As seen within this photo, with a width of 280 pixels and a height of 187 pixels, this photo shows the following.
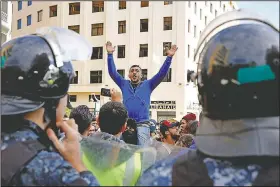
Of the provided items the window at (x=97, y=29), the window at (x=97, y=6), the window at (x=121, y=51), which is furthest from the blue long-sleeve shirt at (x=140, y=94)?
the window at (x=97, y=6)

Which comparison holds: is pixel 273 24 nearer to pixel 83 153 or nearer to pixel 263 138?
pixel 263 138

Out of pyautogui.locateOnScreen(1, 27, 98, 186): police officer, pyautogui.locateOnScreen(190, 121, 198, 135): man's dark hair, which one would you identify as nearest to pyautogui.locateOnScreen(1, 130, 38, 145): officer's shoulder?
pyautogui.locateOnScreen(1, 27, 98, 186): police officer

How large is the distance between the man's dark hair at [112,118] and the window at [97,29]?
3056 cm

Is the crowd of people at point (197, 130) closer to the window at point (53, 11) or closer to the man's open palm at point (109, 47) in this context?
the man's open palm at point (109, 47)

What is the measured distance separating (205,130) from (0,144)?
0.99 m

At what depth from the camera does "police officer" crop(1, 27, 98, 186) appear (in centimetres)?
194

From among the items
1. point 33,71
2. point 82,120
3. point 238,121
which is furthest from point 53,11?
point 238,121

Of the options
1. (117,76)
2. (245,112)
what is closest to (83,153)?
(245,112)

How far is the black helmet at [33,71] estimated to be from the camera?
217cm

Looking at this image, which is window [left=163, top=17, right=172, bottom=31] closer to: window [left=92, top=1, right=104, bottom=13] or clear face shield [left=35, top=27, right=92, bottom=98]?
window [left=92, top=1, right=104, bottom=13]

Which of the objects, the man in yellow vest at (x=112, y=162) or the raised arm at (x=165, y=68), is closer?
the man in yellow vest at (x=112, y=162)

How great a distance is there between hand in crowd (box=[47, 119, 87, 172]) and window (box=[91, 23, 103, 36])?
104 feet

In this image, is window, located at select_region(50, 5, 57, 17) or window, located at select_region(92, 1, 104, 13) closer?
window, located at select_region(92, 1, 104, 13)

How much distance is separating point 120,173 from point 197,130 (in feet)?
1.63
